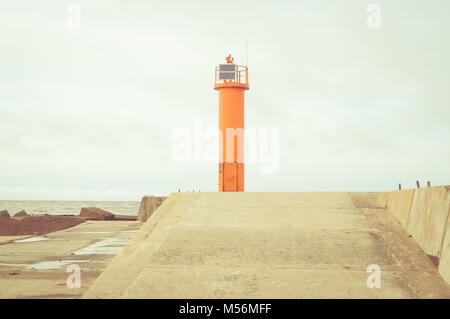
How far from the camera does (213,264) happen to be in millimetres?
5590

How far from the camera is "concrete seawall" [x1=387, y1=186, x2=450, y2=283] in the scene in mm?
5124

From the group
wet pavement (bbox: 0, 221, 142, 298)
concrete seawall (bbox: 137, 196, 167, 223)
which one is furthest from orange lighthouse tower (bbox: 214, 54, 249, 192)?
concrete seawall (bbox: 137, 196, 167, 223)

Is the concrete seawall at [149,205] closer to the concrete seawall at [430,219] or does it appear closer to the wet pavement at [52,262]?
the wet pavement at [52,262]

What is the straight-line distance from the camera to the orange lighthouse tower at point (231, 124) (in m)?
16.4

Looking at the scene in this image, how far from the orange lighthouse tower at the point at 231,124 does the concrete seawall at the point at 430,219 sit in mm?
9716

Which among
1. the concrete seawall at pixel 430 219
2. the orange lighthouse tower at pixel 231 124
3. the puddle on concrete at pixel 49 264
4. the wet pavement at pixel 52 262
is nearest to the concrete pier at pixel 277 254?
the concrete seawall at pixel 430 219

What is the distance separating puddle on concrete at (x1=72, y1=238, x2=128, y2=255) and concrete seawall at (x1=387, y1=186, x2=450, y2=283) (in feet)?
19.3

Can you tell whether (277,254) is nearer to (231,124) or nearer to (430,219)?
(430,219)

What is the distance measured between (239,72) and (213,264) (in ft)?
40.1

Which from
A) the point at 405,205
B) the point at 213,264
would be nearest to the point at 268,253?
the point at 213,264

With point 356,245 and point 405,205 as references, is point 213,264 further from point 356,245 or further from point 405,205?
point 405,205

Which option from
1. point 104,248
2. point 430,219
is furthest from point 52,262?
point 430,219

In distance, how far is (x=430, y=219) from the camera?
223 inches

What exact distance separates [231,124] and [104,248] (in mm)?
7339
